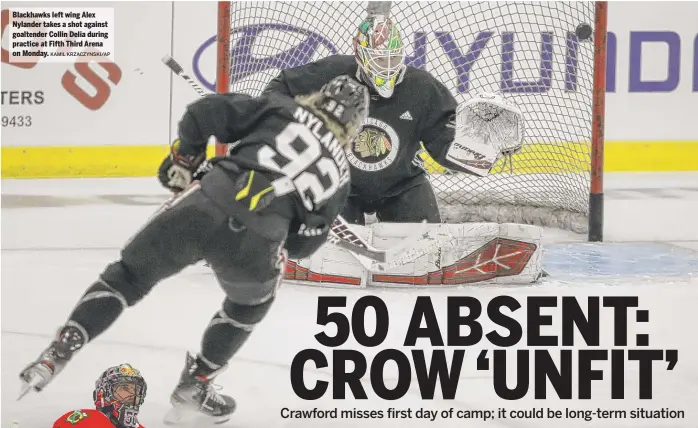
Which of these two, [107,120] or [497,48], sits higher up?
[497,48]

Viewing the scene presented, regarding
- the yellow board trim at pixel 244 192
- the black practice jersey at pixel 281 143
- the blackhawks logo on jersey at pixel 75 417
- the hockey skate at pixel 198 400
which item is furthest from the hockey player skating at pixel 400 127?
the blackhawks logo on jersey at pixel 75 417

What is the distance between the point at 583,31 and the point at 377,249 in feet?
3.28

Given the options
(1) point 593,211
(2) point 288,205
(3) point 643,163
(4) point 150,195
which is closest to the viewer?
(2) point 288,205

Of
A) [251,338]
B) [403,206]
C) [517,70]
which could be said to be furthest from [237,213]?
[517,70]

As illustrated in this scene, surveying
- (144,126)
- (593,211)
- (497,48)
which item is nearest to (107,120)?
(144,126)

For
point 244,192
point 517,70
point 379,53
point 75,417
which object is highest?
point 517,70

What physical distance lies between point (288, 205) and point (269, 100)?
0.58 feet

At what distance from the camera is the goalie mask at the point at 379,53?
2094 mm

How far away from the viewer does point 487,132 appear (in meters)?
2.04

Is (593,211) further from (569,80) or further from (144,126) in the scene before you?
(144,126)

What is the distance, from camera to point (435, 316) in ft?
6.36

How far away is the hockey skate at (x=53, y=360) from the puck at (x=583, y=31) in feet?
5.82
